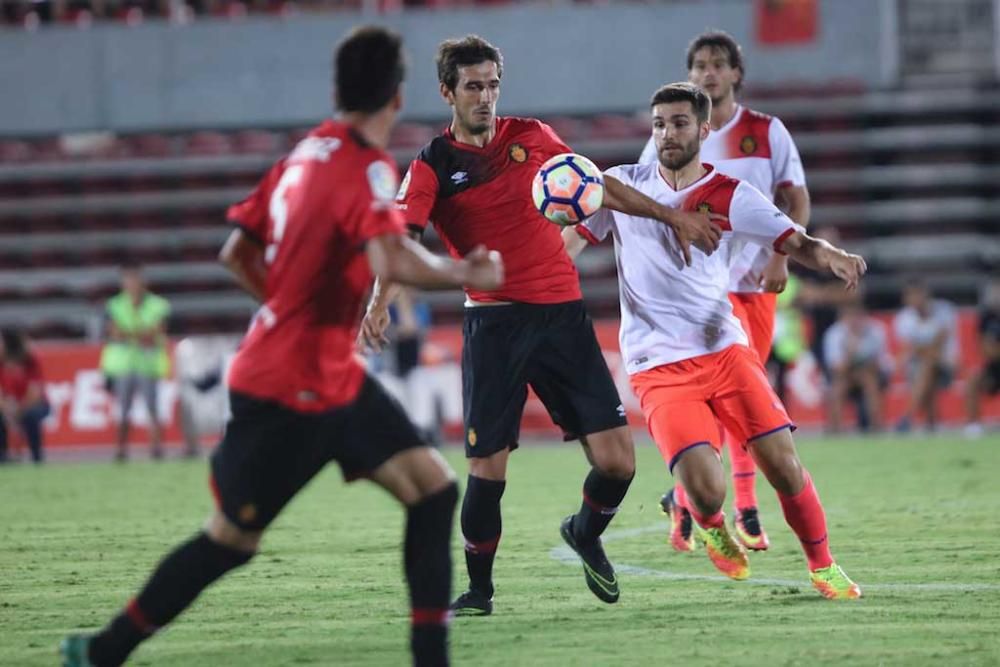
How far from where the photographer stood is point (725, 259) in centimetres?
797

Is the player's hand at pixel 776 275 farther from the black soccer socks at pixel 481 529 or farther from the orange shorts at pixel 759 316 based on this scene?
the black soccer socks at pixel 481 529

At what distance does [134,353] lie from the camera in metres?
18.8

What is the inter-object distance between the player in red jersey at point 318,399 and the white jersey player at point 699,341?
2257 millimetres

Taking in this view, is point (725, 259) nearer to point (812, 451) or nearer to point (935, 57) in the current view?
point (812, 451)

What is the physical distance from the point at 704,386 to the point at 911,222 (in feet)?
53.5

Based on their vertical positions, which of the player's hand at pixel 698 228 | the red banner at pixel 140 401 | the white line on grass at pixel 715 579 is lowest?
the red banner at pixel 140 401

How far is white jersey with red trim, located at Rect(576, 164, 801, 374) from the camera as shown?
25.1 feet

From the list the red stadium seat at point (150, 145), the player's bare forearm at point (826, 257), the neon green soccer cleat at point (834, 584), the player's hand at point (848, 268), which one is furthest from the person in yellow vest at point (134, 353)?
the player's hand at point (848, 268)

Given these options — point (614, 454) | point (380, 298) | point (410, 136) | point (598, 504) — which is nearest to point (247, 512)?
point (380, 298)

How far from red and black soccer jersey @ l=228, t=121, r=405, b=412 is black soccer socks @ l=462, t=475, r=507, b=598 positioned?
194 centimetres

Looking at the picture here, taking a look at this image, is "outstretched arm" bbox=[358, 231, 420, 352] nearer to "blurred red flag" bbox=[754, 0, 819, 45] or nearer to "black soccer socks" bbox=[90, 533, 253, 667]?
"black soccer socks" bbox=[90, 533, 253, 667]

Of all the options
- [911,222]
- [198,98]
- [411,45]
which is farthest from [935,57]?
[198,98]

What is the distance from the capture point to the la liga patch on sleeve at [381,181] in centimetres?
528

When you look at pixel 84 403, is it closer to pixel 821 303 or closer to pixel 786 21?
pixel 821 303
